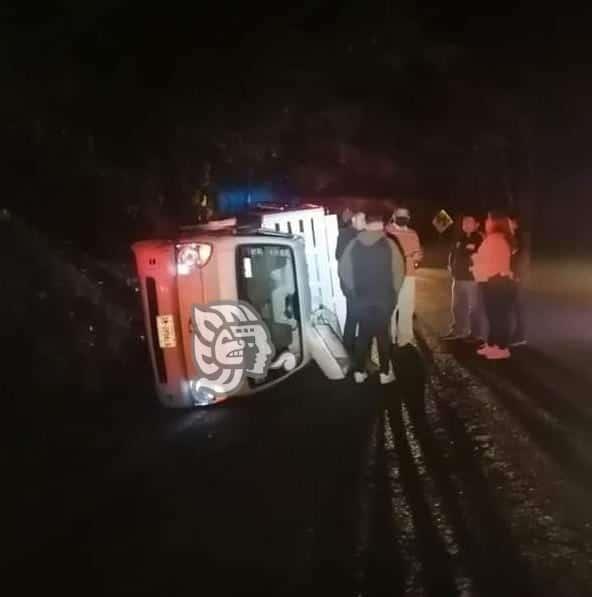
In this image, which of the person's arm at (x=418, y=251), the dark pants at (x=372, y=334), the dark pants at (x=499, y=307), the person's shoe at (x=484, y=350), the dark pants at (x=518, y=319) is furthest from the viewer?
the dark pants at (x=518, y=319)

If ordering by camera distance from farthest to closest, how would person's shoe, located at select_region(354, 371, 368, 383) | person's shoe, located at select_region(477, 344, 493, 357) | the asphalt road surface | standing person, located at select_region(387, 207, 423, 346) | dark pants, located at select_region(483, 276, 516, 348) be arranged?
person's shoe, located at select_region(477, 344, 493, 357) < dark pants, located at select_region(483, 276, 516, 348) < standing person, located at select_region(387, 207, 423, 346) < person's shoe, located at select_region(354, 371, 368, 383) < the asphalt road surface

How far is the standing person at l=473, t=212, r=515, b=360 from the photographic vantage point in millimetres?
12102

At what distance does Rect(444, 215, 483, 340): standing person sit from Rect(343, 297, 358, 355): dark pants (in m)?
2.07

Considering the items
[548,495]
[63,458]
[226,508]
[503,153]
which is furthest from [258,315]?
[503,153]

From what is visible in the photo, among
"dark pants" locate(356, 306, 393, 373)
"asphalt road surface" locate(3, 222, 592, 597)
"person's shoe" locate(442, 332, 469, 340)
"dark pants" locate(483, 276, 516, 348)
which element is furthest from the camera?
"person's shoe" locate(442, 332, 469, 340)

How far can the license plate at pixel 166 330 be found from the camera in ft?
32.2

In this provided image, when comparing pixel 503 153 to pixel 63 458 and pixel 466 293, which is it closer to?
pixel 466 293

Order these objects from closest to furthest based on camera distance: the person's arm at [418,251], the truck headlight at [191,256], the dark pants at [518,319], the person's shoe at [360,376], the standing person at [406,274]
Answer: the truck headlight at [191,256], the person's shoe at [360,376], the standing person at [406,274], the person's arm at [418,251], the dark pants at [518,319]

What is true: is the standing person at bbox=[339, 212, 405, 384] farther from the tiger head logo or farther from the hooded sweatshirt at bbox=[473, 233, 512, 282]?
the hooded sweatshirt at bbox=[473, 233, 512, 282]

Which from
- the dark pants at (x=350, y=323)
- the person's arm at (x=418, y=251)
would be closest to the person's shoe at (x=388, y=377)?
the dark pants at (x=350, y=323)

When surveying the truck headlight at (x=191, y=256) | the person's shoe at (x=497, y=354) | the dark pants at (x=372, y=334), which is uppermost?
the truck headlight at (x=191, y=256)

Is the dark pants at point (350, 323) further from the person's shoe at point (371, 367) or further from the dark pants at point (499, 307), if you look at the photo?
the dark pants at point (499, 307)

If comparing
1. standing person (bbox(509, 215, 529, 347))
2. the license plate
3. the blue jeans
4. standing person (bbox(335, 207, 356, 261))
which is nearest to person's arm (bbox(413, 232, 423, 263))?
standing person (bbox(335, 207, 356, 261))

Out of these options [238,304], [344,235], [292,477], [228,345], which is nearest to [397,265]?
[344,235]
